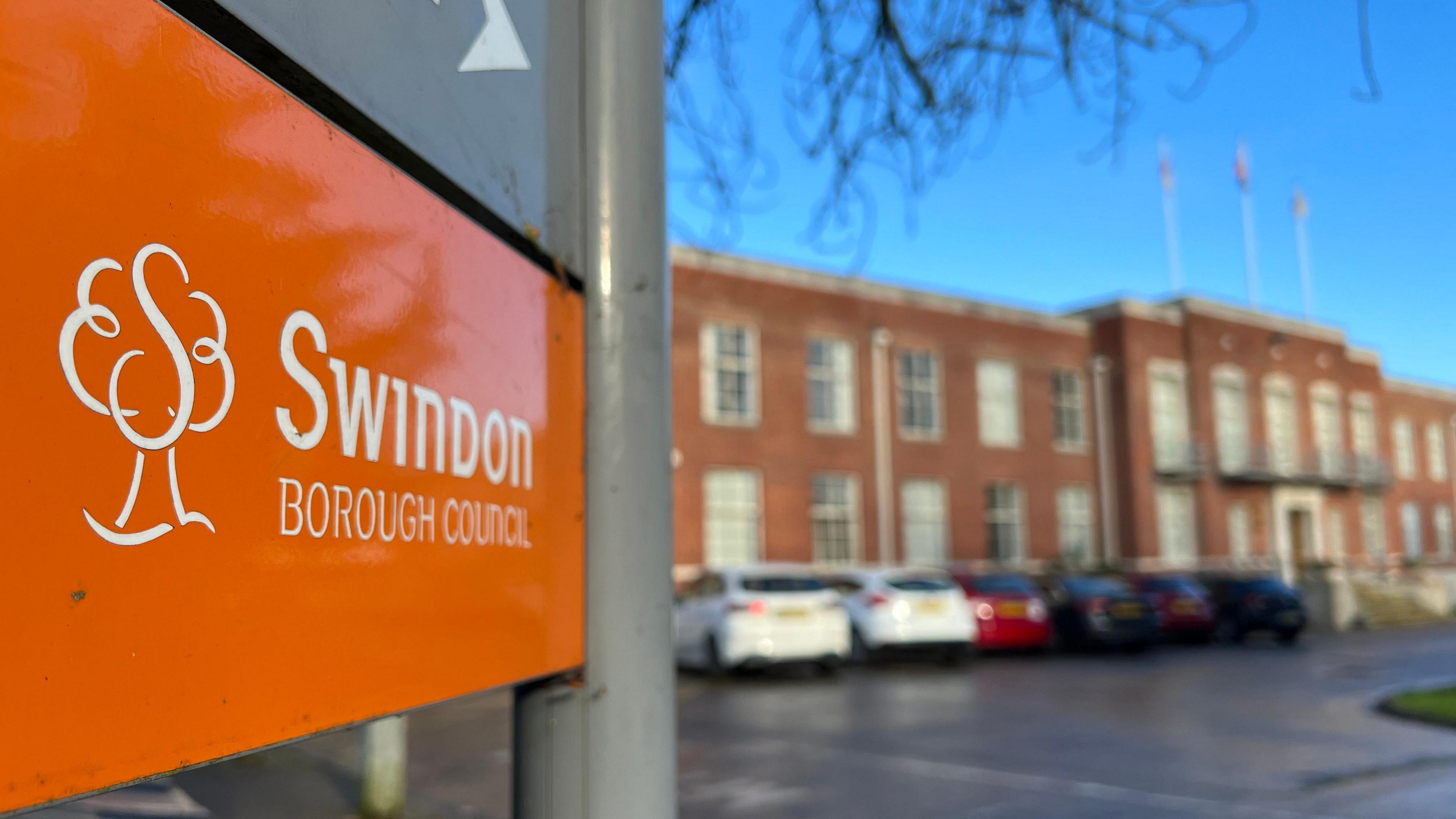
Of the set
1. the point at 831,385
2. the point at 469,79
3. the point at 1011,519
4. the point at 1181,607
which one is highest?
the point at 831,385

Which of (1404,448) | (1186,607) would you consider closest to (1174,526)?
(1186,607)

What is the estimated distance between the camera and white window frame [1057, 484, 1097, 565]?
31.8m

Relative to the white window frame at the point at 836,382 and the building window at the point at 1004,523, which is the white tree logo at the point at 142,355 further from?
the building window at the point at 1004,523

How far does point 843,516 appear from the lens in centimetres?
2695

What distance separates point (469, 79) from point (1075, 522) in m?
32.2

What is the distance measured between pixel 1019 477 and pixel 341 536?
3034 cm

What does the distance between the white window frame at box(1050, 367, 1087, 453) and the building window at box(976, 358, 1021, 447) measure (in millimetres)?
1569

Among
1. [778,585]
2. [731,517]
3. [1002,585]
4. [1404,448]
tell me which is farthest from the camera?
[1404,448]

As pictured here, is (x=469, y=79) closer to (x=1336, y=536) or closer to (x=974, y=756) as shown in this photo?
(x=974, y=756)

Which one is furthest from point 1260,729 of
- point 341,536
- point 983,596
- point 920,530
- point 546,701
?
point 920,530

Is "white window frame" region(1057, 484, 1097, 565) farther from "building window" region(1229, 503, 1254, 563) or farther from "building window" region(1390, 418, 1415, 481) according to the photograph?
"building window" region(1390, 418, 1415, 481)

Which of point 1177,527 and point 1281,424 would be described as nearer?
point 1177,527

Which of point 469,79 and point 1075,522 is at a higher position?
point 469,79

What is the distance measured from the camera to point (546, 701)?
2.22 m
